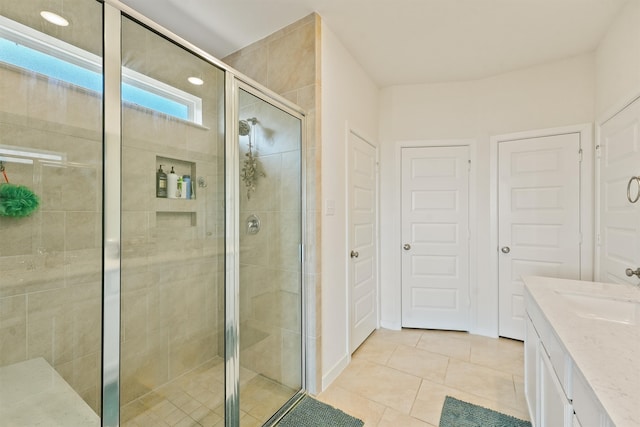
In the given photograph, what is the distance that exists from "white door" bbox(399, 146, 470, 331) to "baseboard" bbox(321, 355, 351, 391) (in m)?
1.08

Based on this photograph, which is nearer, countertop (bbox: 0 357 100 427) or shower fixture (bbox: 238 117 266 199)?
countertop (bbox: 0 357 100 427)

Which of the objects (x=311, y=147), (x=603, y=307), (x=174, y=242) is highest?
(x=311, y=147)

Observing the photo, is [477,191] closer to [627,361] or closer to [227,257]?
[627,361]

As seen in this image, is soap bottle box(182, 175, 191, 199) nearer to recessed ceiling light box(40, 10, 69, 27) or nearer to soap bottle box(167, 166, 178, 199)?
soap bottle box(167, 166, 178, 199)

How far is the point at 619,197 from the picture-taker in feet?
6.66

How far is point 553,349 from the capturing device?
1141mm

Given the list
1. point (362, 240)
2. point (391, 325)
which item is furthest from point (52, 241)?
point (391, 325)

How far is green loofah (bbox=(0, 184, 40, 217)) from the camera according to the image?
137 cm

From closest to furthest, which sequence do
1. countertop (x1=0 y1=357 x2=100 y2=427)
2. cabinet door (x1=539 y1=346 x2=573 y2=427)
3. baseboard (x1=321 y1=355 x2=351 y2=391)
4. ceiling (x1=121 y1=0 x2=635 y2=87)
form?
cabinet door (x1=539 y1=346 x2=573 y2=427), countertop (x1=0 y1=357 x2=100 y2=427), ceiling (x1=121 y1=0 x2=635 y2=87), baseboard (x1=321 y1=355 x2=351 y2=391)

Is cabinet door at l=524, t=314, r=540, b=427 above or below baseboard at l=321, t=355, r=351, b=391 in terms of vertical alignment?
above

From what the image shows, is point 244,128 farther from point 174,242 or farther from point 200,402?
point 200,402

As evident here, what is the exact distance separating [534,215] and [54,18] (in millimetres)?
3675

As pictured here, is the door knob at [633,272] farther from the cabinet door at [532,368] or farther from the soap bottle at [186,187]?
the soap bottle at [186,187]

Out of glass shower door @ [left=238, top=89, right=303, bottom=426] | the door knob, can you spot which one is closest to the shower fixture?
glass shower door @ [left=238, top=89, right=303, bottom=426]
